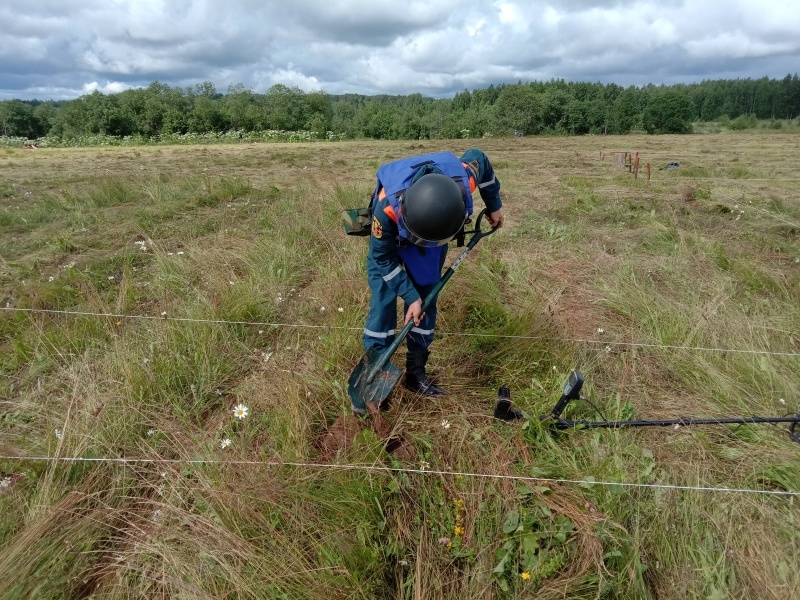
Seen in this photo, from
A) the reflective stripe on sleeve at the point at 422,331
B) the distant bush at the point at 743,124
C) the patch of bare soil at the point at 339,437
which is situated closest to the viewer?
the patch of bare soil at the point at 339,437

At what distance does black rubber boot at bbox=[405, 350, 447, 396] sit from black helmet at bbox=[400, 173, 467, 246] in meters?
0.95

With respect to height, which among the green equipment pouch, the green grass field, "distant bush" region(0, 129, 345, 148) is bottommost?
the green grass field

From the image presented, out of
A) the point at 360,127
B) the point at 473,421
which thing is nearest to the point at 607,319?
the point at 473,421

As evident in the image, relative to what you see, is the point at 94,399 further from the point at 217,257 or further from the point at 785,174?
the point at 785,174

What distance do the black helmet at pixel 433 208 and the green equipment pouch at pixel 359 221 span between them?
593 mm

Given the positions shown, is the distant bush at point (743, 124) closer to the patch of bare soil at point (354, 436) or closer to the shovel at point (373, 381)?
the shovel at point (373, 381)

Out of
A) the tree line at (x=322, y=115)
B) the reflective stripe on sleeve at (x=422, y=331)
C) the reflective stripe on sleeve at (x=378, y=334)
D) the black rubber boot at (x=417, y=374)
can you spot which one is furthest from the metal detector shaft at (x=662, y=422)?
the tree line at (x=322, y=115)

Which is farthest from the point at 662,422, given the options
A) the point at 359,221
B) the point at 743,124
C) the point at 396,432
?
the point at 743,124

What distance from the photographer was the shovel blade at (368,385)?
2377 millimetres

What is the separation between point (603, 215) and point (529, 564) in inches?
247

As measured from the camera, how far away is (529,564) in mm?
1738

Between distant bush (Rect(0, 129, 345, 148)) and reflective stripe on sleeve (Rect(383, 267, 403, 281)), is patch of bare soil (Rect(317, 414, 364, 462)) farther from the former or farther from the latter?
distant bush (Rect(0, 129, 345, 148))

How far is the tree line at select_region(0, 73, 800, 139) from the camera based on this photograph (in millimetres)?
48656

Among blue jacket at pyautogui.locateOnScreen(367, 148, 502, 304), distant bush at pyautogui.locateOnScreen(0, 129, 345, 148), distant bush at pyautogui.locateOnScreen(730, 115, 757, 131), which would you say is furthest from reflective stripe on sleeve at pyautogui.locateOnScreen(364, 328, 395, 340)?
distant bush at pyautogui.locateOnScreen(730, 115, 757, 131)
